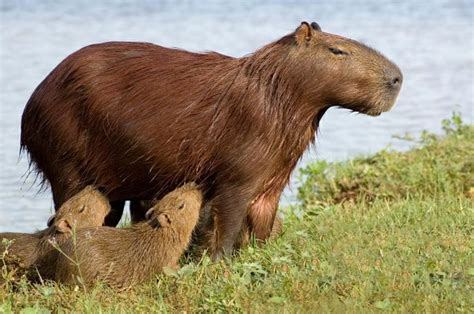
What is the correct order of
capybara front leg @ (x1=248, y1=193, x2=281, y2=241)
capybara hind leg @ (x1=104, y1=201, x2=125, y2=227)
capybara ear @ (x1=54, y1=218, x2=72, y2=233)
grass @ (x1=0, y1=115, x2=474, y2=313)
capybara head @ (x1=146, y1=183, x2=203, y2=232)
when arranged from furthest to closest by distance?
capybara hind leg @ (x1=104, y1=201, x2=125, y2=227) → capybara front leg @ (x1=248, y1=193, x2=281, y2=241) → capybara head @ (x1=146, y1=183, x2=203, y2=232) → capybara ear @ (x1=54, y1=218, x2=72, y2=233) → grass @ (x1=0, y1=115, x2=474, y2=313)

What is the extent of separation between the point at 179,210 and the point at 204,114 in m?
Answer: 0.56

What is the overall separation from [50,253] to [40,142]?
88 centimetres

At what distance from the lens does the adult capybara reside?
279 inches

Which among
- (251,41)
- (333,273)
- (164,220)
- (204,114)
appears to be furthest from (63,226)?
(251,41)

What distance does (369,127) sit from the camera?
12938 mm

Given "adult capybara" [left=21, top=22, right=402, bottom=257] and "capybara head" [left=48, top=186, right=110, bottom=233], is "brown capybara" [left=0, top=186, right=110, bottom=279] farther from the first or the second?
"adult capybara" [left=21, top=22, right=402, bottom=257]

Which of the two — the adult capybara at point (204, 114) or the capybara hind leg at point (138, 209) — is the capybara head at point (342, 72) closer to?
the adult capybara at point (204, 114)

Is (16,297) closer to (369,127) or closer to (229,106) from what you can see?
(229,106)

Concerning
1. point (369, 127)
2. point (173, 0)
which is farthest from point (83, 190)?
point (173, 0)

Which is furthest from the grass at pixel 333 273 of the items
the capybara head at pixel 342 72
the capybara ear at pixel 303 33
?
the capybara ear at pixel 303 33

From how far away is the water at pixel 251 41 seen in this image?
11.7 m

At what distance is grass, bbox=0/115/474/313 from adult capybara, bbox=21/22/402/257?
1.34ft

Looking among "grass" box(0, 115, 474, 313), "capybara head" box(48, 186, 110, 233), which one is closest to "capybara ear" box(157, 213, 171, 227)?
"grass" box(0, 115, 474, 313)

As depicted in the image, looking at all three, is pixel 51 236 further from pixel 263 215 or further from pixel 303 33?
pixel 303 33
